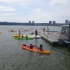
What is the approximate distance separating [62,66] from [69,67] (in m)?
0.89

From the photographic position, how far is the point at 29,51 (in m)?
30.6

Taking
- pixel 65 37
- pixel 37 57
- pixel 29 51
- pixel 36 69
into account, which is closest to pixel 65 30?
pixel 65 37

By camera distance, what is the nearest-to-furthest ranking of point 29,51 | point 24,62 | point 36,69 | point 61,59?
point 36,69, point 24,62, point 61,59, point 29,51

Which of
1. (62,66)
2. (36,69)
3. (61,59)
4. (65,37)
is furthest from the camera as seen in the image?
(65,37)

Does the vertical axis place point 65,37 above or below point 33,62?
above

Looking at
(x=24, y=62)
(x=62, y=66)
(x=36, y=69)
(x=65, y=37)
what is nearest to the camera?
(x=36, y=69)

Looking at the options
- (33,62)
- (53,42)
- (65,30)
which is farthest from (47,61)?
(65,30)

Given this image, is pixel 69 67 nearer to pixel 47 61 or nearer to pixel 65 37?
pixel 47 61

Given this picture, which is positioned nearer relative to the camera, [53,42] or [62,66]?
[62,66]

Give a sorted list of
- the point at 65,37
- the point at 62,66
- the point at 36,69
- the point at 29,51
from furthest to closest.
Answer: the point at 65,37
the point at 29,51
the point at 62,66
the point at 36,69

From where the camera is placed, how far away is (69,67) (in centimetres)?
2148

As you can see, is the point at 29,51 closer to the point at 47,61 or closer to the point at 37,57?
the point at 37,57

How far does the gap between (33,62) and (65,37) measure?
14038 mm

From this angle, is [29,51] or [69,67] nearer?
[69,67]
